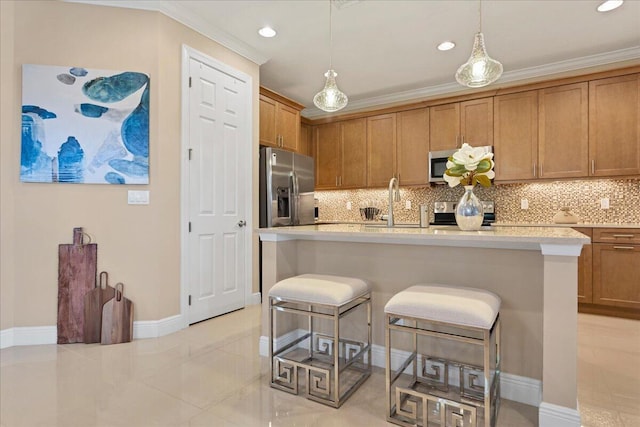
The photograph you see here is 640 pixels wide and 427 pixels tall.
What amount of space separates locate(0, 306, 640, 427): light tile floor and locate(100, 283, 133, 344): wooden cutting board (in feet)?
0.23

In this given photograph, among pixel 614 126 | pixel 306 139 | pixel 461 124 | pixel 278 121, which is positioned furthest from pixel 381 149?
pixel 614 126

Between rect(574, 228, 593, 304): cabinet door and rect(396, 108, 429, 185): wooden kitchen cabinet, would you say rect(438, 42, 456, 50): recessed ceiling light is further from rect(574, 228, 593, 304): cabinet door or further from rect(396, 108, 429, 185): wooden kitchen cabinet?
rect(574, 228, 593, 304): cabinet door

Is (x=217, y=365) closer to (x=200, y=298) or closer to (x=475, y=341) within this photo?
(x=200, y=298)

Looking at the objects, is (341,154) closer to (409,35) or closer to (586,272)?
(409,35)

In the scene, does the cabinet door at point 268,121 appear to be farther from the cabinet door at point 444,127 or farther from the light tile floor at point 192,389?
the light tile floor at point 192,389

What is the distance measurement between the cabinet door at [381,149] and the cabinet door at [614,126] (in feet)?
7.71

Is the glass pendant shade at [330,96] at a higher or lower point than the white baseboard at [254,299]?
higher

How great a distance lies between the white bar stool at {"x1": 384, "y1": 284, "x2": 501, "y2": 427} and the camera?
152 centimetres

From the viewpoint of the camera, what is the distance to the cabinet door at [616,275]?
3.33 metres

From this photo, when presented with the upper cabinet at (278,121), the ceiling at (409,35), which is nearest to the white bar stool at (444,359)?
the ceiling at (409,35)

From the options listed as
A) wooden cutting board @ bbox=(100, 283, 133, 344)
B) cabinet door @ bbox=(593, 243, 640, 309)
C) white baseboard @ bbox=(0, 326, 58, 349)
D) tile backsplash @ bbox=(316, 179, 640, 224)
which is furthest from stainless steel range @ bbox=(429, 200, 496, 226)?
white baseboard @ bbox=(0, 326, 58, 349)

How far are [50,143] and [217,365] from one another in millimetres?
2184

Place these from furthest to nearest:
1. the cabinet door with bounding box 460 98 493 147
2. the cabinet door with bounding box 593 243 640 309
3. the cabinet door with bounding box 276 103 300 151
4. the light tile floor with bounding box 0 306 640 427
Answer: the cabinet door with bounding box 276 103 300 151, the cabinet door with bounding box 460 98 493 147, the cabinet door with bounding box 593 243 640 309, the light tile floor with bounding box 0 306 640 427

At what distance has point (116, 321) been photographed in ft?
8.74
